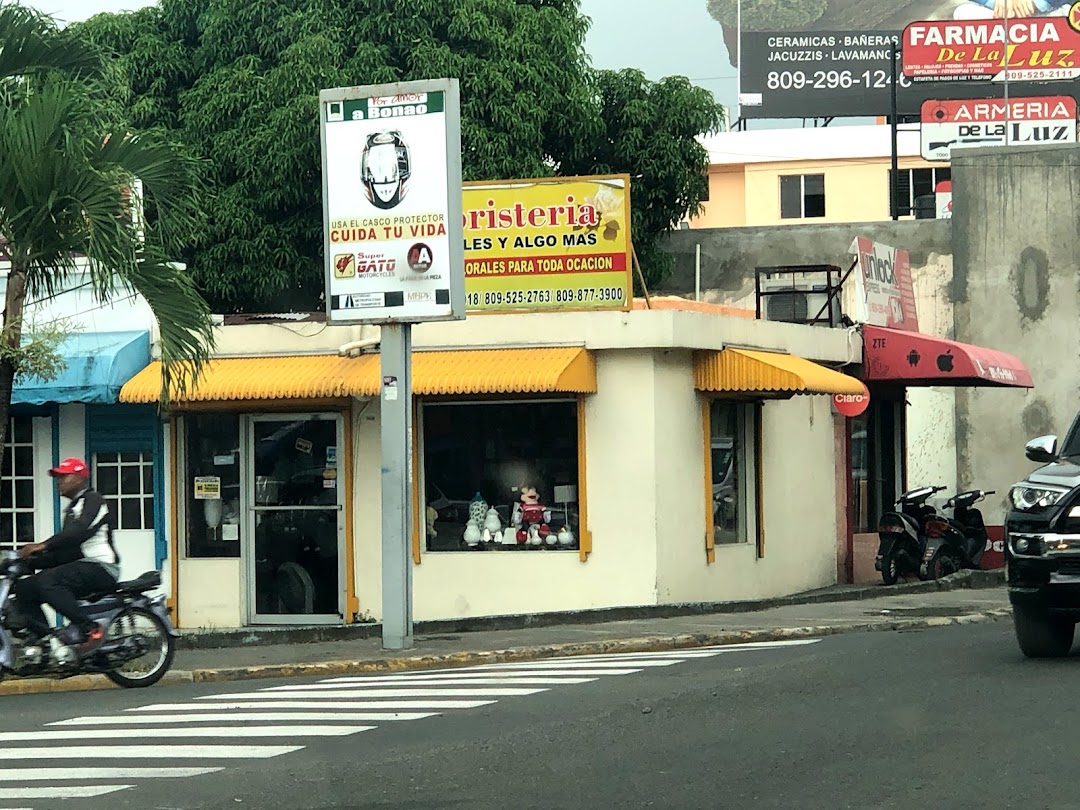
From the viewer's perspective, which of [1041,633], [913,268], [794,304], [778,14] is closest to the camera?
[1041,633]

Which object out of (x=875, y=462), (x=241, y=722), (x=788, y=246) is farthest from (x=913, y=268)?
(x=241, y=722)

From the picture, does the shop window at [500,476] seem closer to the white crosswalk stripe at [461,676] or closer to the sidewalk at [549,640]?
the sidewalk at [549,640]

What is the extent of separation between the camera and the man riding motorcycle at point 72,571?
13.7 meters

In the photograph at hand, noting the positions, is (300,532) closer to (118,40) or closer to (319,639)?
(319,639)

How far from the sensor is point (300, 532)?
20.2m

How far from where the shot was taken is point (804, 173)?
5334 cm

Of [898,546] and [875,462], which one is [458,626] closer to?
[898,546]

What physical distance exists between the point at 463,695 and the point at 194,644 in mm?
6601

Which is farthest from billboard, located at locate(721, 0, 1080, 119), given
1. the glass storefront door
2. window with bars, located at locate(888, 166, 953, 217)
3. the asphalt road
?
the asphalt road

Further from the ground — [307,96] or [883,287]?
[307,96]

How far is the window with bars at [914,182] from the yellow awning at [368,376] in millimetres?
33498

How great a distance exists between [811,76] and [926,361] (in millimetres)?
36061

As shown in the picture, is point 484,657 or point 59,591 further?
point 484,657

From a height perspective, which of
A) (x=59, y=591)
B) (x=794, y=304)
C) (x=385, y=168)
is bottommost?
(x=59, y=591)
